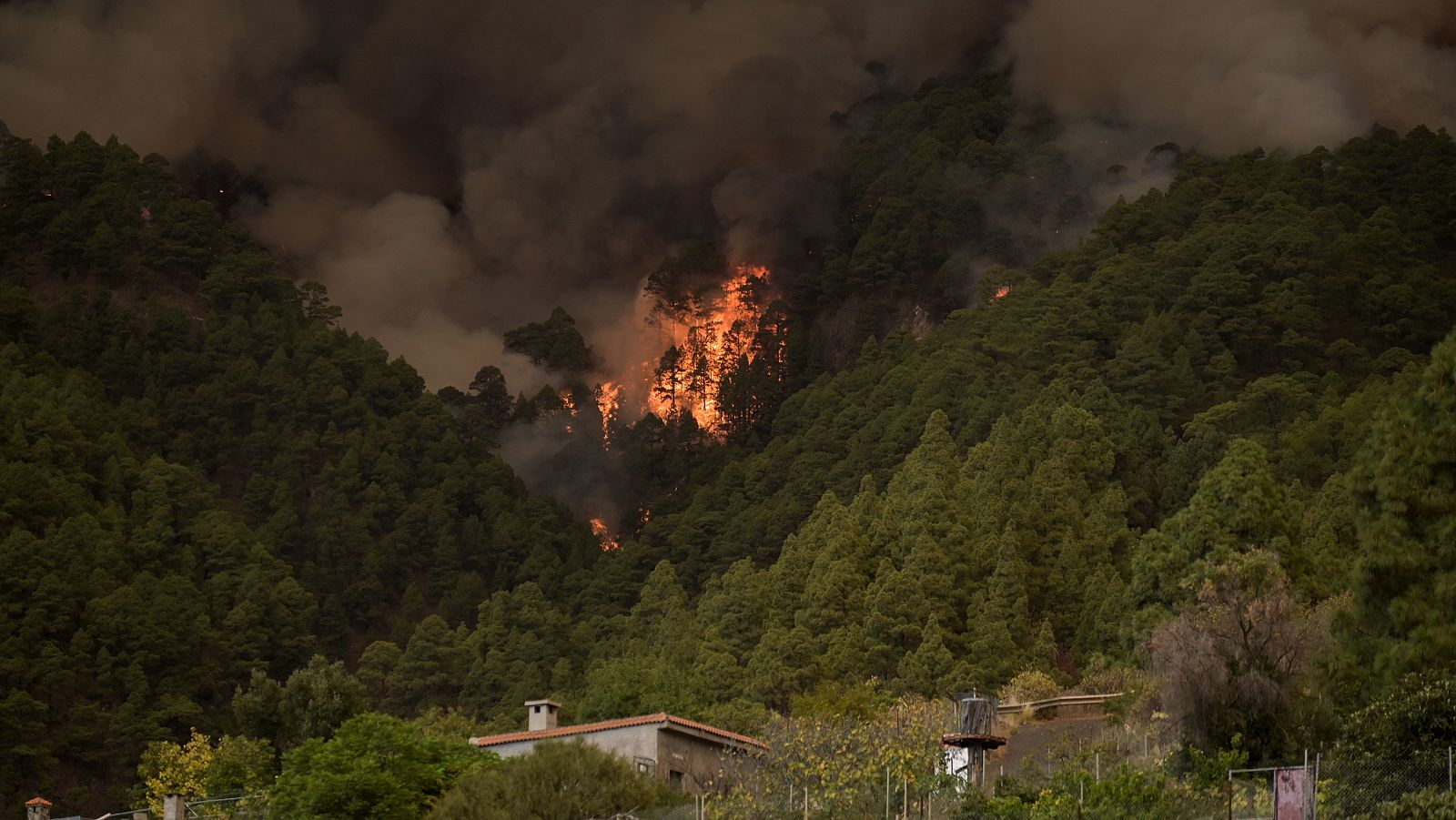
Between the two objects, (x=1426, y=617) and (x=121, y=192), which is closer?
(x=1426, y=617)

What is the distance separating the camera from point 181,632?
101 meters

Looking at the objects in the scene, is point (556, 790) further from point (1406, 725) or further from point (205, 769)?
point (205, 769)

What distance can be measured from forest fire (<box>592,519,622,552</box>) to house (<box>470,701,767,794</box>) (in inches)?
2756

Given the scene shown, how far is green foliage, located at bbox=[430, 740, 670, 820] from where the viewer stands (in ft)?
151

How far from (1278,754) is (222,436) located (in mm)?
89457

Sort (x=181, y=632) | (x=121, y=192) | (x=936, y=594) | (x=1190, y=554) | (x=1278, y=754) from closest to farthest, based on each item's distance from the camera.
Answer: (x=1278, y=754), (x=1190, y=554), (x=936, y=594), (x=181, y=632), (x=121, y=192)

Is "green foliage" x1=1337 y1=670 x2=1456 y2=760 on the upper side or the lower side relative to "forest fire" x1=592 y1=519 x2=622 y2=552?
lower

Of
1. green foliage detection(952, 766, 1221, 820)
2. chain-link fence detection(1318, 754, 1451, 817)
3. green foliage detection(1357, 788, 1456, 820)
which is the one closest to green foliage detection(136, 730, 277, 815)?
green foliage detection(952, 766, 1221, 820)

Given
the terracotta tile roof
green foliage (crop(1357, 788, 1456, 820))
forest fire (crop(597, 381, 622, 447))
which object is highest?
forest fire (crop(597, 381, 622, 447))

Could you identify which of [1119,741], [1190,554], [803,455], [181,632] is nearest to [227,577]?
[181,632]

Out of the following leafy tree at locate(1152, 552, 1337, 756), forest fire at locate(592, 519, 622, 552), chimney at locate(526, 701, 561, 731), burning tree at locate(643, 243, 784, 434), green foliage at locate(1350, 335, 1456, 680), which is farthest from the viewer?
burning tree at locate(643, 243, 784, 434)

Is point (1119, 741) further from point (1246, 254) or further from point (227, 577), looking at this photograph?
point (227, 577)

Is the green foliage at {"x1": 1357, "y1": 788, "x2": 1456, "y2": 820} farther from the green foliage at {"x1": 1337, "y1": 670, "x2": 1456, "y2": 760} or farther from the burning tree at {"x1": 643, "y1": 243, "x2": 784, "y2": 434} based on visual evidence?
the burning tree at {"x1": 643, "y1": 243, "x2": 784, "y2": 434}

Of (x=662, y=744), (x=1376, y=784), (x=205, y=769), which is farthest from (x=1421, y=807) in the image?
(x=205, y=769)
